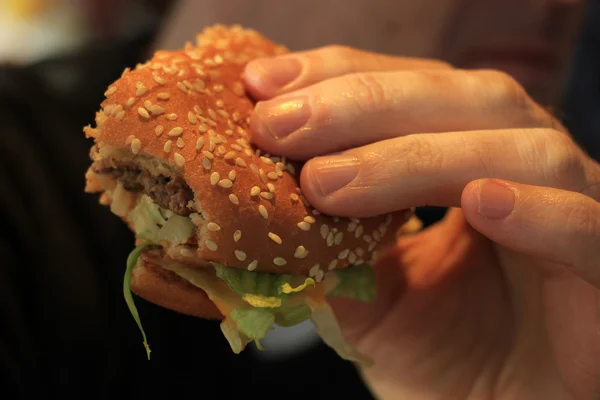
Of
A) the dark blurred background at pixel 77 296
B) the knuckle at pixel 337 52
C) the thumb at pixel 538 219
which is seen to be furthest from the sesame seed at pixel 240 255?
the dark blurred background at pixel 77 296

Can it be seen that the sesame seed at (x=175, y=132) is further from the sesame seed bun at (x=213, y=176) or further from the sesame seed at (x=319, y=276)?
the sesame seed at (x=319, y=276)

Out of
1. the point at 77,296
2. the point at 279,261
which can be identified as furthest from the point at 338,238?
the point at 77,296

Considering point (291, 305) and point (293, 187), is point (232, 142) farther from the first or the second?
point (291, 305)

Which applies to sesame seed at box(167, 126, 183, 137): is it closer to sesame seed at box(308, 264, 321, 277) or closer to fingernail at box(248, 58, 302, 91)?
fingernail at box(248, 58, 302, 91)

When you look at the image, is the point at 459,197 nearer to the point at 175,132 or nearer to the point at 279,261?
the point at 279,261

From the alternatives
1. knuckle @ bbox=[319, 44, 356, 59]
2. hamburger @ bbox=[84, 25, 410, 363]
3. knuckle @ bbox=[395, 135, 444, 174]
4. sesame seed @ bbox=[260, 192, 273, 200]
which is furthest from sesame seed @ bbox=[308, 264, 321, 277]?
knuckle @ bbox=[319, 44, 356, 59]
